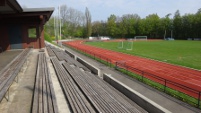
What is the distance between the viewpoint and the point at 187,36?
8881cm

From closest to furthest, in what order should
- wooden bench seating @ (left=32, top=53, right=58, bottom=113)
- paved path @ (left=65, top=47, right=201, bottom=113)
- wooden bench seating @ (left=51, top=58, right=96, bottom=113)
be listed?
wooden bench seating @ (left=32, top=53, right=58, bottom=113) < wooden bench seating @ (left=51, top=58, right=96, bottom=113) < paved path @ (left=65, top=47, right=201, bottom=113)

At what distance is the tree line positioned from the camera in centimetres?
8975

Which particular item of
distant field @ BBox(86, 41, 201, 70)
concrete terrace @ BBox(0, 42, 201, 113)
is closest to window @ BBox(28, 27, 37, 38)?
concrete terrace @ BBox(0, 42, 201, 113)

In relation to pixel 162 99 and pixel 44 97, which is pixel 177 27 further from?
pixel 44 97

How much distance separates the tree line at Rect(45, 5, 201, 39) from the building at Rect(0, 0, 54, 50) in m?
75.0

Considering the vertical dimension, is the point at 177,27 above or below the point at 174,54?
above

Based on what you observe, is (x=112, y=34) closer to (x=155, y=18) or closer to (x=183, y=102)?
(x=155, y=18)

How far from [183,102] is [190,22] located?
85.9 metres

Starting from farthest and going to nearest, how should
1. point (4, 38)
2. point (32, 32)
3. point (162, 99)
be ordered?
point (32, 32), point (4, 38), point (162, 99)

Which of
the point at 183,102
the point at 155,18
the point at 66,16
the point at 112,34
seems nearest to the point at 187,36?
the point at 155,18

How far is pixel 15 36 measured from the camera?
22.8m

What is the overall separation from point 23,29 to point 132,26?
288 feet

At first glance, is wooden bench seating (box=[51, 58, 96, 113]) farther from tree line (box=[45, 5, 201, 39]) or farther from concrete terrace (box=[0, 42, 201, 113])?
tree line (box=[45, 5, 201, 39])

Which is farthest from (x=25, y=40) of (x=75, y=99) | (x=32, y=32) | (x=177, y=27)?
(x=177, y=27)
